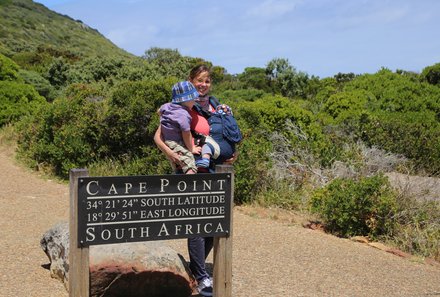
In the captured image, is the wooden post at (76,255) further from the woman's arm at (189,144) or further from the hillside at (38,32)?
the hillside at (38,32)

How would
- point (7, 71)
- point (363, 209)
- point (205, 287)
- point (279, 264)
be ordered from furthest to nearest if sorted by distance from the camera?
point (7, 71) → point (363, 209) → point (279, 264) → point (205, 287)

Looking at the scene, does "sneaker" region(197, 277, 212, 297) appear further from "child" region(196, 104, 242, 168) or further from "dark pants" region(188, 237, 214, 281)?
"child" region(196, 104, 242, 168)

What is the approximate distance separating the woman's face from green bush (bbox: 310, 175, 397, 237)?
332 cm

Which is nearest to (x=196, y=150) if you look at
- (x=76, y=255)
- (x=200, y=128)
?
(x=200, y=128)

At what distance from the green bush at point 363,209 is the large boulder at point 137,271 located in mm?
3072

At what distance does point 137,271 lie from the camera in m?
4.84

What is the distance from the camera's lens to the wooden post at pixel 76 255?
3914mm

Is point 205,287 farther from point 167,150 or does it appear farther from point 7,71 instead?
point 7,71

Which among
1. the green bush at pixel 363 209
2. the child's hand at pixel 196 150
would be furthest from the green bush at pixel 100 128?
the child's hand at pixel 196 150

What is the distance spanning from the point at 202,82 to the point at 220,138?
484 mm

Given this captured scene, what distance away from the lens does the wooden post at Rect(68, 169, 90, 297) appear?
3914 mm

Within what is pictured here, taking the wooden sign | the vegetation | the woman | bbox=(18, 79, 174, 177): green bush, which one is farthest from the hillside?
the wooden sign

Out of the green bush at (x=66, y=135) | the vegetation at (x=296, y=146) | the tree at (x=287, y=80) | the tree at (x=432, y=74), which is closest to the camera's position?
the vegetation at (x=296, y=146)

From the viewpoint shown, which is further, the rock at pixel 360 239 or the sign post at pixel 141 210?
the rock at pixel 360 239
